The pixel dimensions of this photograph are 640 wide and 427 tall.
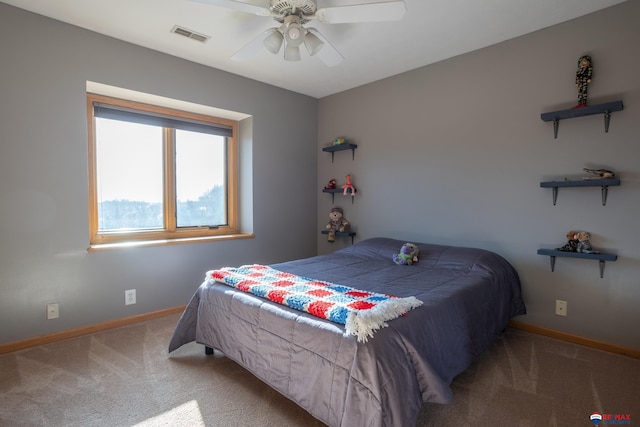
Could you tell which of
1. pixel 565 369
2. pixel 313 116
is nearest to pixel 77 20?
pixel 313 116

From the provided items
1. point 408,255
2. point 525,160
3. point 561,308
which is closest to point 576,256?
point 561,308

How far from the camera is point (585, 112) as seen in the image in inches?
89.4

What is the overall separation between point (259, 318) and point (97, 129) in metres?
2.32

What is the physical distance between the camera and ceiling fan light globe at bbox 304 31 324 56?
81.7 inches

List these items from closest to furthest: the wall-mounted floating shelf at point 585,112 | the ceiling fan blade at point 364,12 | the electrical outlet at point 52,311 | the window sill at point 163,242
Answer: the ceiling fan blade at point 364,12 → the wall-mounted floating shelf at point 585,112 → the electrical outlet at point 52,311 → the window sill at point 163,242

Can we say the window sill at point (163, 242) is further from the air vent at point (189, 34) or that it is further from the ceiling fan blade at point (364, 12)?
the ceiling fan blade at point (364, 12)

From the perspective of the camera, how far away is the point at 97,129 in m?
2.82

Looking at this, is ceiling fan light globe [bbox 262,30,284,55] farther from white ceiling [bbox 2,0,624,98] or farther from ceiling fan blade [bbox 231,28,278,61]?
white ceiling [bbox 2,0,624,98]

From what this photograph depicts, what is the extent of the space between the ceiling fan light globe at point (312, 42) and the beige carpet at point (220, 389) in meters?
2.15

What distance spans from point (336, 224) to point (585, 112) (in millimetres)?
2462

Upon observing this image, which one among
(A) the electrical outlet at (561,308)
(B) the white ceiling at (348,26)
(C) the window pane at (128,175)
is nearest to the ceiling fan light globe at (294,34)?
(B) the white ceiling at (348,26)

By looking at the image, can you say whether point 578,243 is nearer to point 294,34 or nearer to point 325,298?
point 325,298

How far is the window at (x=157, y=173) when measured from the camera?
2852mm

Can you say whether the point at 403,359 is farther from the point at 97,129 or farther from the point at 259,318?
the point at 97,129
